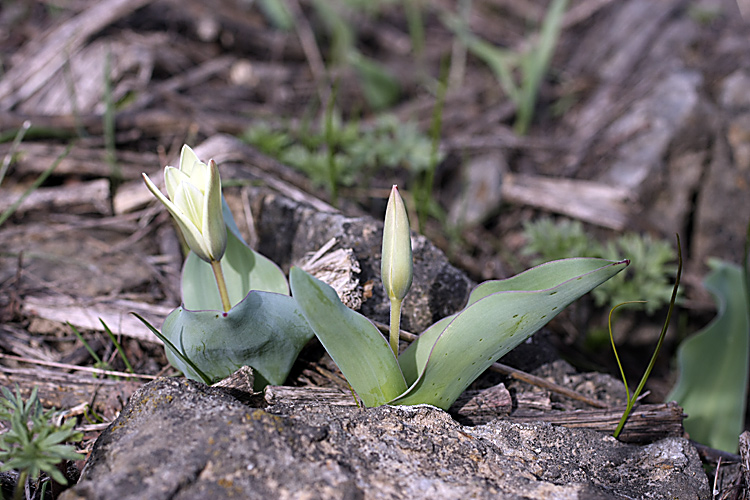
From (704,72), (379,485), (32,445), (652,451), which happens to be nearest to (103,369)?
(32,445)

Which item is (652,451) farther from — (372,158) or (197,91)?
(197,91)

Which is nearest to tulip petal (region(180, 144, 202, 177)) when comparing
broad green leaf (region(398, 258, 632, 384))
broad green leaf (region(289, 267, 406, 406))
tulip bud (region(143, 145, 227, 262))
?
tulip bud (region(143, 145, 227, 262))

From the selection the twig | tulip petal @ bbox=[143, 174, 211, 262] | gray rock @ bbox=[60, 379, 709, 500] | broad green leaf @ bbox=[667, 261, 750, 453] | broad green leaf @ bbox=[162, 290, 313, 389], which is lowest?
broad green leaf @ bbox=[667, 261, 750, 453]

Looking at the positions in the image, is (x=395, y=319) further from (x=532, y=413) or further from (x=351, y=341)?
(x=532, y=413)

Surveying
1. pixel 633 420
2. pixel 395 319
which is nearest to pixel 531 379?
pixel 633 420

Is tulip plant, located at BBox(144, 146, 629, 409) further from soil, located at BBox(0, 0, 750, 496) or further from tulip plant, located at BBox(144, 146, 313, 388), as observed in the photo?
soil, located at BBox(0, 0, 750, 496)

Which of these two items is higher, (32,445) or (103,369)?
(32,445)

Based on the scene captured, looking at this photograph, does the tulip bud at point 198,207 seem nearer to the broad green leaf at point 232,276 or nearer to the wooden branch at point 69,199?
the broad green leaf at point 232,276
